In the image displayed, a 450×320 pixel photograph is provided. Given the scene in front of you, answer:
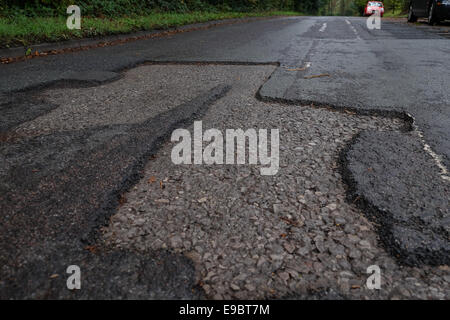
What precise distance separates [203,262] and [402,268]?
0.77 meters

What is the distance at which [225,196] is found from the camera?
174 cm

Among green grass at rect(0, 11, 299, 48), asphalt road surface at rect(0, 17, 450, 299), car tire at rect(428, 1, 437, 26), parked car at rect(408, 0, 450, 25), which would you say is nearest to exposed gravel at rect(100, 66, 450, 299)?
asphalt road surface at rect(0, 17, 450, 299)

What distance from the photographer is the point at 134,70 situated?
4.69 metres

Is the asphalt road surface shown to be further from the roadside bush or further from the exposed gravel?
the roadside bush

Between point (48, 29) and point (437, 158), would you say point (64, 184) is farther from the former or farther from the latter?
point (48, 29)

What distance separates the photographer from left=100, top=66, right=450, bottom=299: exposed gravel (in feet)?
3.95

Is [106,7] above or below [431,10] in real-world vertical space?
below

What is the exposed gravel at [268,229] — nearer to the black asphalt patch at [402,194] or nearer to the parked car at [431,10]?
the black asphalt patch at [402,194]

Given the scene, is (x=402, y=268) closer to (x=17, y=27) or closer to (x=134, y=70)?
(x=134, y=70)

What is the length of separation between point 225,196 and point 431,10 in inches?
610

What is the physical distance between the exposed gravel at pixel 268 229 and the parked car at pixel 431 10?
1383 cm

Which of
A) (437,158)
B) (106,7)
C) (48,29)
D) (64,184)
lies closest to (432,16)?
(106,7)
